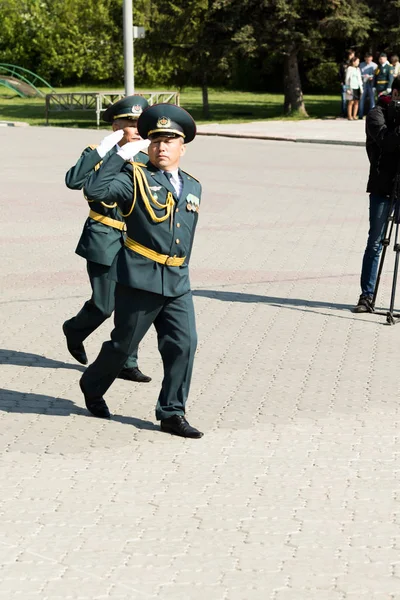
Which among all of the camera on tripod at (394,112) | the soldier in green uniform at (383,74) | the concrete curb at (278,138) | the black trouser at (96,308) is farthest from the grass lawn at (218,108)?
the black trouser at (96,308)

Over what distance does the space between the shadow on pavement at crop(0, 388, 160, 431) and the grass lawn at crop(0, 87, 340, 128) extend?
84.0 feet

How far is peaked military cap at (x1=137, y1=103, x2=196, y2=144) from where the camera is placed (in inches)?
237

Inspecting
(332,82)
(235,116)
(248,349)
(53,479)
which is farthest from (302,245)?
(332,82)

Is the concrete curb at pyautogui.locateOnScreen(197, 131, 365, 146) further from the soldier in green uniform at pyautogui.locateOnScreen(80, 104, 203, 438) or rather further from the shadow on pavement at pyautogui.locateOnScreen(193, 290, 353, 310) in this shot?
the soldier in green uniform at pyautogui.locateOnScreen(80, 104, 203, 438)

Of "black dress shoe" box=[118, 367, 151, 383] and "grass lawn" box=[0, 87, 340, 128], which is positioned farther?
"grass lawn" box=[0, 87, 340, 128]

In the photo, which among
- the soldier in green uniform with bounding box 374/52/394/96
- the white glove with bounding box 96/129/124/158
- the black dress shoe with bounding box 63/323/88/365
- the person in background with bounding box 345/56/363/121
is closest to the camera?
the white glove with bounding box 96/129/124/158

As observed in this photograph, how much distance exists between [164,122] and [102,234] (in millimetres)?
1415

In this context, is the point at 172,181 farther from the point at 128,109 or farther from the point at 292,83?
the point at 292,83

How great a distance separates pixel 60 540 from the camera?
4879 millimetres

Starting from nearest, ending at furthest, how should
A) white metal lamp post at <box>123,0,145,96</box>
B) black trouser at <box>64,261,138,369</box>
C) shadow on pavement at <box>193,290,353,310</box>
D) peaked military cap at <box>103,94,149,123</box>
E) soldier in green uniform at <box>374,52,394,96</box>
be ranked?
1. peaked military cap at <box>103,94,149,123</box>
2. black trouser at <box>64,261,138,369</box>
3. shadow on pavement at <box>193,290,353,310</box>
4. white metal lamp post at <box>123,0,145,96</box>
5. soldier in green uniform at <box>374,52,394,96</box>

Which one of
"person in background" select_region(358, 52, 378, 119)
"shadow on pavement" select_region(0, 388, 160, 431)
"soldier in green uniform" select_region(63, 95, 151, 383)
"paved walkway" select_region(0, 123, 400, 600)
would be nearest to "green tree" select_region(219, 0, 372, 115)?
"person in background" select_region(358, 52, 378, 119)

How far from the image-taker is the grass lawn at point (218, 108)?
3506cm

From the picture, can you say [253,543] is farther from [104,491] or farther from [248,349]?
[248,349]

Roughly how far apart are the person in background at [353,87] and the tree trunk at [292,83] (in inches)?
61.1
